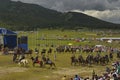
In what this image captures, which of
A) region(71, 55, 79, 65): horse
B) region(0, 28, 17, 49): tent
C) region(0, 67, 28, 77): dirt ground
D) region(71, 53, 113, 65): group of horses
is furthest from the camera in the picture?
region(0, 28, 17, 49): tent

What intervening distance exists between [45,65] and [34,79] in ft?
34.8

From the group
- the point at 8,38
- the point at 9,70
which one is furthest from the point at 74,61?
the point at 8,38

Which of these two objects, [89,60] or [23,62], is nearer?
[23,62]

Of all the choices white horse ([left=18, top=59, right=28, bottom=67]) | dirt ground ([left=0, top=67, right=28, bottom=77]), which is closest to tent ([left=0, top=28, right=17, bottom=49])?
white horse ([left=18, top=59, right=28, bottom=67])

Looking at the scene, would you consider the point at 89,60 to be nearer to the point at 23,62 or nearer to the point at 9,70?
the point at 23,62

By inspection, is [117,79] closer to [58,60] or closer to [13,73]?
[13,73]

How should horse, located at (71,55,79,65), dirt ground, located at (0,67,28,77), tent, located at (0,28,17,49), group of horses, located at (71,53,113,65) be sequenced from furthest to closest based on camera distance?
tent, located at (0,28,17,49)
group of horses, located at (71,53,113,65)
horse, located at (71,55,79,65)
dirt ground, located at (0,67,28,77)

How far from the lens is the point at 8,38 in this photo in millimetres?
67062

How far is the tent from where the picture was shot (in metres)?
66.5

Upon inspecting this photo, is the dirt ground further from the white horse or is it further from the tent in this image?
the tent

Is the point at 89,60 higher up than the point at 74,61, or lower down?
higher up

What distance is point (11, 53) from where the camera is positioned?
6581cm

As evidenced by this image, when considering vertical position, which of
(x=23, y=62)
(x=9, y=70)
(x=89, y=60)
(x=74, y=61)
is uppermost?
(x=23, y=62)

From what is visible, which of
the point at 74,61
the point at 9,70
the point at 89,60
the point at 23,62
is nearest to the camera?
the point at 9,70
